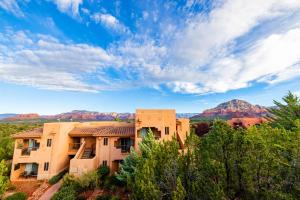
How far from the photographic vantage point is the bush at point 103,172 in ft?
79.8

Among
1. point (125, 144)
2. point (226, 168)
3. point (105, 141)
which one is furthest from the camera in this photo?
point (125, 144)

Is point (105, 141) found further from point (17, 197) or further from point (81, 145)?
point (17, 197)

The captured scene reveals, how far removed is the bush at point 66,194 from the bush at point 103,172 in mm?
3642

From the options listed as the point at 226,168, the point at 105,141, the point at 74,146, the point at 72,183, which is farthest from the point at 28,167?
the point at 226,168

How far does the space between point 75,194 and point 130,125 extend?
14.6 m

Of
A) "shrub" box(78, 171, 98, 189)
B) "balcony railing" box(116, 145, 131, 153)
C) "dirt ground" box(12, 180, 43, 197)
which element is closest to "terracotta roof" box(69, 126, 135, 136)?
"balcony railing" box(116, 145, 131, 153)

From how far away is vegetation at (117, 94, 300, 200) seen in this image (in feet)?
34.2

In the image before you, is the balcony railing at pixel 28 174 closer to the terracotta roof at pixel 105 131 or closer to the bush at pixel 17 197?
the bush at pixel 17 197

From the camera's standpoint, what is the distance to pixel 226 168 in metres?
11.9

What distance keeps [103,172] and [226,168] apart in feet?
59.8

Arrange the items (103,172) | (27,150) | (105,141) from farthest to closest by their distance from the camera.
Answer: (27,150) → (105,141) → (103,172)

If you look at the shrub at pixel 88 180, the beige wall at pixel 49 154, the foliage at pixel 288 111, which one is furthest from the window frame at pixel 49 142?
the foliage at pixel 288 111

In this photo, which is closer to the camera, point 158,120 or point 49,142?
point 158,120

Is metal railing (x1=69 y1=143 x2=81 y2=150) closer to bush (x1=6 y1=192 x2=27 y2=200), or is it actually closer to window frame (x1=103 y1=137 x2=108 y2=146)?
window frame (x1=103 y1=137 x2=108 y2=146)
